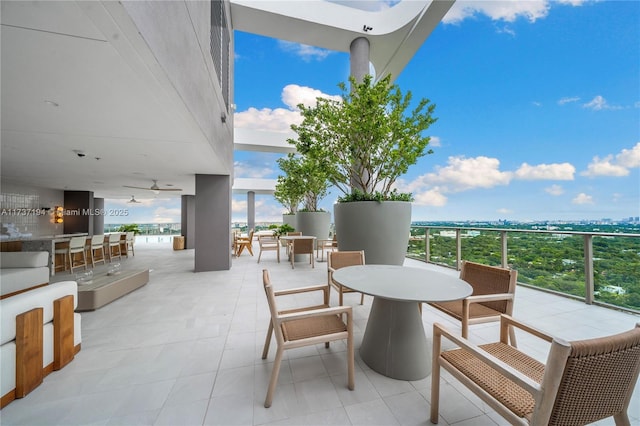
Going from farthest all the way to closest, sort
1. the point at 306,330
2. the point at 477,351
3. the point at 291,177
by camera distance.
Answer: the point at 291,177
the point at 306,330
the point at 477,351

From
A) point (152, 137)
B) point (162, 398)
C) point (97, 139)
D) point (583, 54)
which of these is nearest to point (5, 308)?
point (162, 398)

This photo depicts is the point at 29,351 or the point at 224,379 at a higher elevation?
the point at 29,351

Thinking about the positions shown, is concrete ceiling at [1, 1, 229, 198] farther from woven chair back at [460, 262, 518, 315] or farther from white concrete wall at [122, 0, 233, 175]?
woven chair back at [460, 262, 518, 315]

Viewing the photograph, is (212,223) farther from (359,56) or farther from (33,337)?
(359,56)

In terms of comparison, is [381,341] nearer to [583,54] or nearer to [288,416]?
[288,416]

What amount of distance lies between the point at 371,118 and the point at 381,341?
3173 millimetres

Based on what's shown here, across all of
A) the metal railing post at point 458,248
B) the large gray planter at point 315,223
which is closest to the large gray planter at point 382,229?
the metal railing post at point 458,248

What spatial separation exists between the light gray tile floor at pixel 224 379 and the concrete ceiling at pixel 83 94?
89.8 inches

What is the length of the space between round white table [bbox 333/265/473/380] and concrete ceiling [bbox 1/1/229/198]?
2150mm

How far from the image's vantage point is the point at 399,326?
1.86m

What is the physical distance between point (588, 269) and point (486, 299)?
2.91 meters

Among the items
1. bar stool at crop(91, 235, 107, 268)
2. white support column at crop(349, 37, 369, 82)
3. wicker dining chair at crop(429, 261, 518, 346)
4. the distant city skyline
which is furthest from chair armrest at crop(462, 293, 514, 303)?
bar stool at crop(91, 235, 107, 268)

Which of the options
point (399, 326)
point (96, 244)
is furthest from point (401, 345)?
point (96, 244)

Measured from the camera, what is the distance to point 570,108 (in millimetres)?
11562
